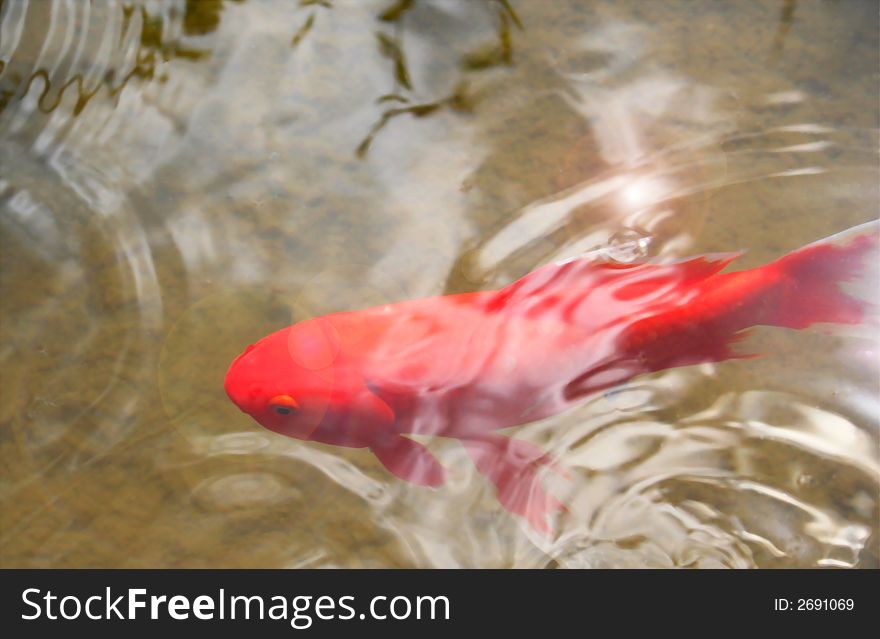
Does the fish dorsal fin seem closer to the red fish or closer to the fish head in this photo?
the red fish

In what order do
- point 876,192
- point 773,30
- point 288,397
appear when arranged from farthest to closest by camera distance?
1. point 773,30
2. point 876,192
3. point 288,397

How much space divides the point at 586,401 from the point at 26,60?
232 centimetres

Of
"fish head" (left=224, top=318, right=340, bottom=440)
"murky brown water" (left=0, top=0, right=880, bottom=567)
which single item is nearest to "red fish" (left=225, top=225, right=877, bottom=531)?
"fish head" (left=224, top=318, right=340, bottom=440)

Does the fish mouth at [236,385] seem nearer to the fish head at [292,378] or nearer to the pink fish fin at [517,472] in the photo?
the fish head at [292,378]

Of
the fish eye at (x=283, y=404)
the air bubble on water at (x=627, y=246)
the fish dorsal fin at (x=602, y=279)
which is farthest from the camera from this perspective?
the air bubble on water at (x=627, y=246)

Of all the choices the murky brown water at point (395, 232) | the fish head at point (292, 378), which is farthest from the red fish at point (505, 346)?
the murky brown water at point (395, 232)

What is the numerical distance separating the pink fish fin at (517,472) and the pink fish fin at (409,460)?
126mm

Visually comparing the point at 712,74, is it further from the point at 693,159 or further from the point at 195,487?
the point at 195,487

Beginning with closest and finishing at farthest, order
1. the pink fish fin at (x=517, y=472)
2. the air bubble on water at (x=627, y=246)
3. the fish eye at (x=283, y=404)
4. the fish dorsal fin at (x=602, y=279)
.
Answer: the fish eye at (x=283, y=404), the fish dorsal fin at (x=602, y=279), the pink fish fin at (x=517, y=472), the air bubble on water at (x=627, y=246)

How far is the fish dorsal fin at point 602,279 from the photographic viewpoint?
8.31 feet

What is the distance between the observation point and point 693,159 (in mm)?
3033

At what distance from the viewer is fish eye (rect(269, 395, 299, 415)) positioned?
93.9 inches

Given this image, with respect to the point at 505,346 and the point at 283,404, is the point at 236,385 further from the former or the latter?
the point at 505,346

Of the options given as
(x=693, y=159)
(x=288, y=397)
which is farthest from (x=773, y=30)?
(x=288, y=397)
